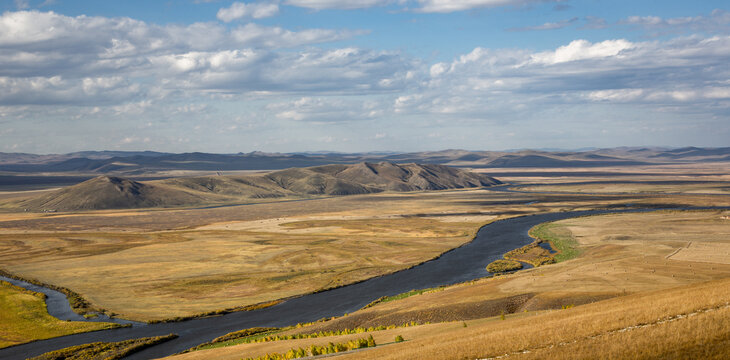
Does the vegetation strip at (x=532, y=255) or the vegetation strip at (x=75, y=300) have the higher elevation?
the vegetation strip at (x=75, y=300)

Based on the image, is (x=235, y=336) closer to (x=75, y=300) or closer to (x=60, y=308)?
(x=60, y=308)

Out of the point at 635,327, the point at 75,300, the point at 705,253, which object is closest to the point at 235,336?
the point at 75,300

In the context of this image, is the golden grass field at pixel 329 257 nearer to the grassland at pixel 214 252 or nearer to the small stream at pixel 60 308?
the grassland at pixel 214 252

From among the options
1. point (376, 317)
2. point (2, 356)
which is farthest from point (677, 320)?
point (2, 356)

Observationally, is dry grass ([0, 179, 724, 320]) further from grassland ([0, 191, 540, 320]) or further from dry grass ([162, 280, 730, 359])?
dry grass ([162, 280, 730, 359])

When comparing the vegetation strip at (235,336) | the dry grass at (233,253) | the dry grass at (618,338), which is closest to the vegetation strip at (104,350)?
the vegetation strip at (235,336)

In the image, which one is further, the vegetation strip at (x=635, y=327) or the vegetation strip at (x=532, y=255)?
the vegetation strip at (x=532, y=255)

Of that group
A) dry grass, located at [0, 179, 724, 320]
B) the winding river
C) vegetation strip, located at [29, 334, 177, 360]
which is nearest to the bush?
the winding river
